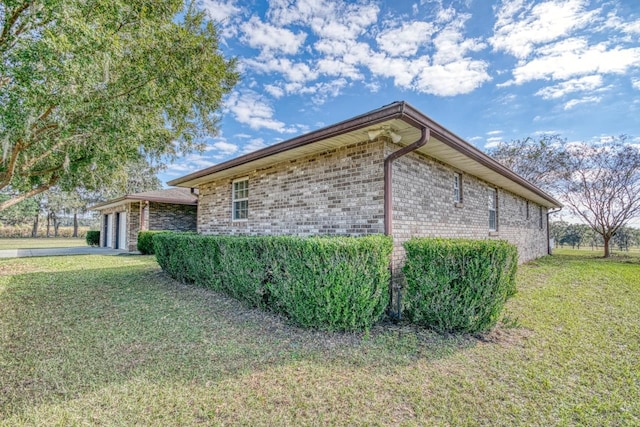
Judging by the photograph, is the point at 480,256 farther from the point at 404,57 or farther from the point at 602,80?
the point at 602,80

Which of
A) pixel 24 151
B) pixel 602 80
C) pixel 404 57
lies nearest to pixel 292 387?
pixel 24 151

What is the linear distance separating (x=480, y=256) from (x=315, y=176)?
3.49 m

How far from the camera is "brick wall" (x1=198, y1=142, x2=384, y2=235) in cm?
526

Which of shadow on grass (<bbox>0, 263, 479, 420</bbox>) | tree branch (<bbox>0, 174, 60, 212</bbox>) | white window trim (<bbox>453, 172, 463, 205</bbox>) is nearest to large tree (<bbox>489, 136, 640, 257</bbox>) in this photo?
white window trim (<bbox>453, 172, 463, 205</bbox>)

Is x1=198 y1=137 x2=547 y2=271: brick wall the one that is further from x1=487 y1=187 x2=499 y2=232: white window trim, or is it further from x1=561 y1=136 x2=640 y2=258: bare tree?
x1=561 y1=136 x2=640 y2=258: bare tree

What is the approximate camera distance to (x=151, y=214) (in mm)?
15602

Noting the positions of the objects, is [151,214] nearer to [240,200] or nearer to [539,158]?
[240,200]

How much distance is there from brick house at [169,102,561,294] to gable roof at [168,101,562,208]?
0.02 m

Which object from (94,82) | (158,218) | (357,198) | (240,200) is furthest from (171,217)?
(357,198)

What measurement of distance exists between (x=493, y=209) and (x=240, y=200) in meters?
8.33

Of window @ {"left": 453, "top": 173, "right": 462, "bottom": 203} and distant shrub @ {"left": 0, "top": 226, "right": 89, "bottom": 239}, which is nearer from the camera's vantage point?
window @ {"left": 453, "top": 173, "right": 462, "bottom": 203}

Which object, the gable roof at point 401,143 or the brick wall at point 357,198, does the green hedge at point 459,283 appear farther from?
the gable roof at point 401,143

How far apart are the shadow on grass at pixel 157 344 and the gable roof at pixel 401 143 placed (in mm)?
3098

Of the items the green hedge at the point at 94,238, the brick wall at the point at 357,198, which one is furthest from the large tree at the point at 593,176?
the green hedge at the point at 94,238
